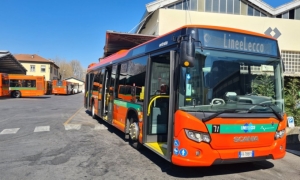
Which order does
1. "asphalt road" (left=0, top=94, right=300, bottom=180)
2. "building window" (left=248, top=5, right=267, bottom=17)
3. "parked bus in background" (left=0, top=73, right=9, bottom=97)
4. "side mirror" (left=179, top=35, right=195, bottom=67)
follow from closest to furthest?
"side mirror" (left=179, top=35, right=195, bottom=67)
"asphalt road" (left=0, top=94, right=300, bottom=180)
"building window" (left=248, top=5, right=267, bottom=17)
"parked bus in background" (left=0, top=73, right=9, bottom=97)

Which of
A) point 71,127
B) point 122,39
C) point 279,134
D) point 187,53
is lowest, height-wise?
point 71,127

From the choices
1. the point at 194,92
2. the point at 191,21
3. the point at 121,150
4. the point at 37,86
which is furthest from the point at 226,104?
the point at 37,86

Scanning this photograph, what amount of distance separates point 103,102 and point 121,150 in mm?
3666

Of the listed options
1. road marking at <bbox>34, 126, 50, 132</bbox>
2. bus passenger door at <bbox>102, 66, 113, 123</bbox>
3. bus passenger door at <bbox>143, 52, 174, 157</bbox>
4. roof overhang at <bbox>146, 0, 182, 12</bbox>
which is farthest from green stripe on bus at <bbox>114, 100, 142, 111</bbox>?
roof overhang at <bbox>146, 0, 182, 12</bbox>

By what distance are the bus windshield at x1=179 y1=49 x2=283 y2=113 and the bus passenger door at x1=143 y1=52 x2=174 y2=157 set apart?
4.36ft

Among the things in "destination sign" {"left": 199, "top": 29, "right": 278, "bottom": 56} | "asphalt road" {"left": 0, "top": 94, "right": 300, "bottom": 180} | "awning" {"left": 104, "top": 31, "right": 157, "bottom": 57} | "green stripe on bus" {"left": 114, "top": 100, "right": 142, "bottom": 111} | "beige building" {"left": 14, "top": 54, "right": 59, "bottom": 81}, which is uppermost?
"beige building" {"left": 14, "top": 54, "right": 59, "bottom": 81}

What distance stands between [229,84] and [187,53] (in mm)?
1064

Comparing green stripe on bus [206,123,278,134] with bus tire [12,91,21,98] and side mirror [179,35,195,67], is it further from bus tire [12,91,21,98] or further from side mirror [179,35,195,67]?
bus tire [12,91,21,98]

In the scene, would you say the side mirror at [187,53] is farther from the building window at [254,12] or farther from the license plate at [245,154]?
the building window at [254,12]

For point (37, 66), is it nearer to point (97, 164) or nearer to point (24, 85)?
point (24, 85)

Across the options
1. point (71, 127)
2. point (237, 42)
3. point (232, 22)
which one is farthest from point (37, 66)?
point (237, 42)

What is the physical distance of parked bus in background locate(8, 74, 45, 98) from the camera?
33969 mm

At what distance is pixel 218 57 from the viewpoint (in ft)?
15.8

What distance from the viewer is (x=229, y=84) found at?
4.77 m
